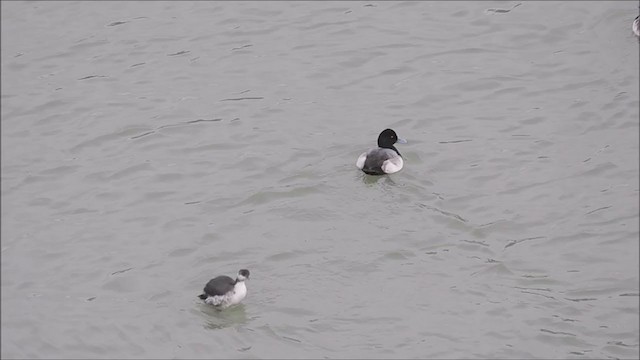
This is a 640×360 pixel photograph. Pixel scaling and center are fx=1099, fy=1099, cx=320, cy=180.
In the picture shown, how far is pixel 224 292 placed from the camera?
39.5 ft

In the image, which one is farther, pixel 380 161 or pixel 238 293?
pixel 380 161

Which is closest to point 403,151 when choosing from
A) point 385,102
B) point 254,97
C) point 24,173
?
point 385,102

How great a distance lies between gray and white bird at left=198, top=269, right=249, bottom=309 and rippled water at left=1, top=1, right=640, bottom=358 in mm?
256

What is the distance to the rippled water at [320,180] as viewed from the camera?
12.1m

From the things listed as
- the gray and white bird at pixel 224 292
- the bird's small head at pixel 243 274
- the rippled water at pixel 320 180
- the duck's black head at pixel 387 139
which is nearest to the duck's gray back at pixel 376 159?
the rippled water at pixel 320 180

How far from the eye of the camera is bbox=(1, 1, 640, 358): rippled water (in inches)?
476

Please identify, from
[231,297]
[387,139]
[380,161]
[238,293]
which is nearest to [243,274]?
[238,293]

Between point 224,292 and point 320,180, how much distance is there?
3470mm

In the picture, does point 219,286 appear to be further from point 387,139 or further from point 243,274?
point 387,139

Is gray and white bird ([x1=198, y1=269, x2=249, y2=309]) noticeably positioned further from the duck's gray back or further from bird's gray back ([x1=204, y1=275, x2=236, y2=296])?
the duck's gray back

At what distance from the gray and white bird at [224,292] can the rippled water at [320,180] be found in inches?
10.1

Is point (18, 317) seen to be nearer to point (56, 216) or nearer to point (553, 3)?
point (56, 216)

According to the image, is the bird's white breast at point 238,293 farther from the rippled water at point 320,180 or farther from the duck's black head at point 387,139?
the duck's black head at point 387,139

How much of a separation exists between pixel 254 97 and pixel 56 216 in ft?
13.9
